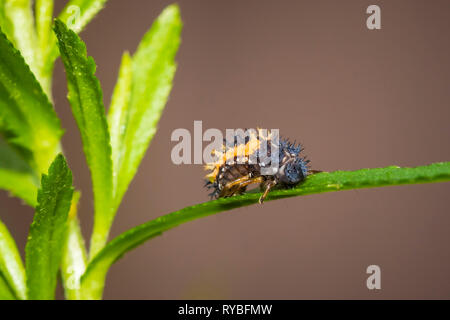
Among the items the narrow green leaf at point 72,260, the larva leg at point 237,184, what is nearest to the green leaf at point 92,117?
the narrow green leaf at point 72,260

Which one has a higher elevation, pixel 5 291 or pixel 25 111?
pixel 25 111

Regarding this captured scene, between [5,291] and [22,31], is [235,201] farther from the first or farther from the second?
[22,31]

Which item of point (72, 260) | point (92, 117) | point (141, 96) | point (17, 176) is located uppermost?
point (141, 96)

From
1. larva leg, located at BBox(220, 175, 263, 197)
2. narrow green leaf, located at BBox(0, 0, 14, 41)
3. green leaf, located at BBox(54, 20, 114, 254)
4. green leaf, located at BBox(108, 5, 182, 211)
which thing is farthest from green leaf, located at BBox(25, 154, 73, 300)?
larva leg, located at BBox(220, 175, 263, 197)

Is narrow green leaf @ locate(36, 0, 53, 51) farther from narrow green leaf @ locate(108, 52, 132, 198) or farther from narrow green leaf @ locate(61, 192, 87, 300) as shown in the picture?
narrow green leaf @ locate(61, 192, 87, 300)

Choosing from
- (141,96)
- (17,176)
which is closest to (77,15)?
(141,96)
